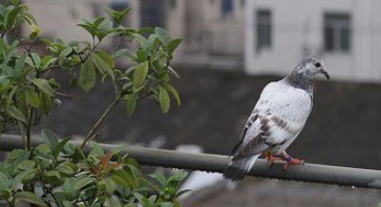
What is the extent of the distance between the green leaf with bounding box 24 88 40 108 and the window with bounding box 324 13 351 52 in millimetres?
29831

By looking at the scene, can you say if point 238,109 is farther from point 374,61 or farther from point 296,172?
point 296,172

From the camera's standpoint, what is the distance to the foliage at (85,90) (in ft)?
11.9

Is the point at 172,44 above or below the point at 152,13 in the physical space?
above

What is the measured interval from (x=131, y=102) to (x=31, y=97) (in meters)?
0.31

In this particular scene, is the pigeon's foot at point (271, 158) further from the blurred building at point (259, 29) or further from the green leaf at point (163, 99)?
the blurred building at point (259, 29)

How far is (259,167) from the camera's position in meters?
4.19

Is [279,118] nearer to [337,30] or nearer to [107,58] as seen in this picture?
[107,58]

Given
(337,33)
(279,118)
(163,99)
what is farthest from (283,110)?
(337,33)

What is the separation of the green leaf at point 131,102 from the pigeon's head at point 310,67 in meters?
1.22

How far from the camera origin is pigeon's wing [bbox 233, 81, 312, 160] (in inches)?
175

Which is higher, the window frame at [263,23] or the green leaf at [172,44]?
the green leaf at [172,44]

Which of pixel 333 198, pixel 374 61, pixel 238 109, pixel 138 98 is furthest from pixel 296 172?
pixel 374 61

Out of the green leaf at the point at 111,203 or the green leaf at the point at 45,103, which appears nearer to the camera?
the green leaf at the point at 111,203

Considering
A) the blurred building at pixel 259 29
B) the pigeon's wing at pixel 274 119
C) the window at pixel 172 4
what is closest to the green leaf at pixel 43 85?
the pigeon's wing at pixel 274 119
